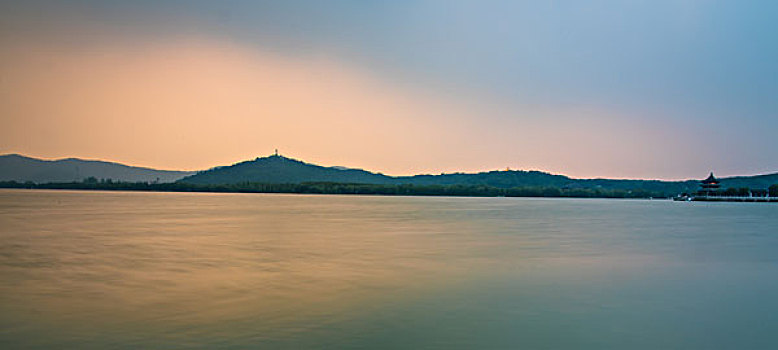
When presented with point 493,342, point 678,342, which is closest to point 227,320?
point 493,342

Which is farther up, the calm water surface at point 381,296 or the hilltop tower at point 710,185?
the hilltop tower at point 710,185

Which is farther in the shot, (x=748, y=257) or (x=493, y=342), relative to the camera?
(x=748, y=257)

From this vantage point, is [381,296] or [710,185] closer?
[381,296]

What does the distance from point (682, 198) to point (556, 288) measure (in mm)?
167872

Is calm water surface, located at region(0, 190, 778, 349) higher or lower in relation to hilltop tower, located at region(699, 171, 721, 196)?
lower

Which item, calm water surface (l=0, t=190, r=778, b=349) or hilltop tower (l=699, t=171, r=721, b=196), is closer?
calm water surface (l=0, t=190, r=778, b=349)

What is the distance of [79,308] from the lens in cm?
1152

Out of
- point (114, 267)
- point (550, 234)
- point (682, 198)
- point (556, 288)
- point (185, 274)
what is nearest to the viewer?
point (556, 288)

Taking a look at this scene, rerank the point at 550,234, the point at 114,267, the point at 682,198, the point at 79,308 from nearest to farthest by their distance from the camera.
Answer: the point at 79,308, the point at 114,267, the point at 550,234, the point at 682,198

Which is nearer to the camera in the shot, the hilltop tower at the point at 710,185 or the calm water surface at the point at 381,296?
the calm water surface at the point at 381,296

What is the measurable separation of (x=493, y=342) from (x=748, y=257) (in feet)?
58.6

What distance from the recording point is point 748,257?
22406mm

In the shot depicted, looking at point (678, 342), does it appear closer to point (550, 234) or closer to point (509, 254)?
point (509, 254)

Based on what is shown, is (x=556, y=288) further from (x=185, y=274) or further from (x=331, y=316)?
(x=185, y=274)
